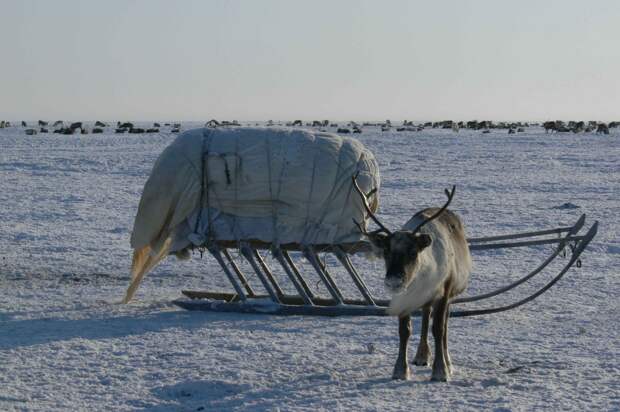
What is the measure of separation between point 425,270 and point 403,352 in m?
0.74

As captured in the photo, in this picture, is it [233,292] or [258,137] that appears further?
[233,292]

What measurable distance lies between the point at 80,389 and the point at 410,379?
97.7 inches

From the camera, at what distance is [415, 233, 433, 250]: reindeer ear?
22.0 ft

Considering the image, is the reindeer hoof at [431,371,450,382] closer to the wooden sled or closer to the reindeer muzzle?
the reindeer muzzle

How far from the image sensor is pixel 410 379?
24.1 ft

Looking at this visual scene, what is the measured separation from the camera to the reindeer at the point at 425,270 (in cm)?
668

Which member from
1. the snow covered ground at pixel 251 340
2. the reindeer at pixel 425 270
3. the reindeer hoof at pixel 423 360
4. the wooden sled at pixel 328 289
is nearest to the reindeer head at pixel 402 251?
the reindeer at pixel 425 270

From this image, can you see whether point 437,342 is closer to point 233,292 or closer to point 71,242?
point 233,292

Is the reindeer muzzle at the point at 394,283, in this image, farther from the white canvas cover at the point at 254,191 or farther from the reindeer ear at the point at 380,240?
the white canvas cover at the point at 254,191

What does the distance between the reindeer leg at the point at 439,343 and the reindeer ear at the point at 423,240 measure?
832 mm

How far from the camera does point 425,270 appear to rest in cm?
699

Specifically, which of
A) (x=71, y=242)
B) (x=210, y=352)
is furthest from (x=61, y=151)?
(x=210, y=352)

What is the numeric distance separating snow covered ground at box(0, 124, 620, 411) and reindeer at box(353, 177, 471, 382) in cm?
26

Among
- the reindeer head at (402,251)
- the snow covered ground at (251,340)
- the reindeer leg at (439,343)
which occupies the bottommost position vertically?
the snow covered ground at (251,340)
